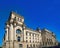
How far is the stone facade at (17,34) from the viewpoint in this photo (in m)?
78.0

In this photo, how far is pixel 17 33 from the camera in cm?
8056

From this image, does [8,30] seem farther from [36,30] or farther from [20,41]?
[36,30]

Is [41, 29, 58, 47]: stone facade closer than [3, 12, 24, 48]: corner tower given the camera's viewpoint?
No

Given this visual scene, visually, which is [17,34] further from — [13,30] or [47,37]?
[47,37]

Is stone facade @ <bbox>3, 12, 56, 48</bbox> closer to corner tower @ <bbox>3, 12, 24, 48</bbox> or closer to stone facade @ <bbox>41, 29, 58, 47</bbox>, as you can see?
corner tower @ <bbox>3, 12, 24, 48</bbox>

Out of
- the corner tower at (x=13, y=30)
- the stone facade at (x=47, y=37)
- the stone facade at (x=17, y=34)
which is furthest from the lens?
the stone facade at (x=47, y=37)

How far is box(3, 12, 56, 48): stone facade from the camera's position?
78.0 meters

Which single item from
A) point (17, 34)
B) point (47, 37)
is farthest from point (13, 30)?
point (47, 37)

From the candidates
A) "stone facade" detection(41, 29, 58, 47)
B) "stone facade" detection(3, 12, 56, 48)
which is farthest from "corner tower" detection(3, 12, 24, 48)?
"stone facade" detection(41, 29, 58, 47)

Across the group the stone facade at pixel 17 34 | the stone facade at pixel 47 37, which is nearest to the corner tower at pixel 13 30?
the stone facade at pixel 17 34

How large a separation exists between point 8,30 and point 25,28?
33.4 feet

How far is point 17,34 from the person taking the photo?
263 ft

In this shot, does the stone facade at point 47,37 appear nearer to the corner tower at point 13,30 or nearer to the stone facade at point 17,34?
the stone facade at point 17,34

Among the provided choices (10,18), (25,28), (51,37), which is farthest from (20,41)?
(51,37)
